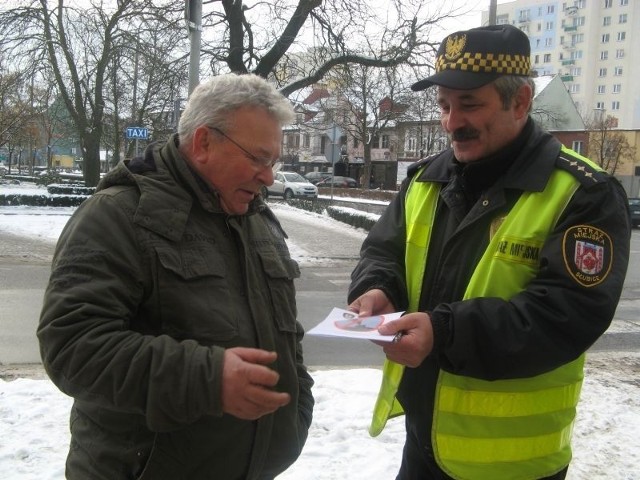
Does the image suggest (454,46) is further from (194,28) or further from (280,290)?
(194,28)

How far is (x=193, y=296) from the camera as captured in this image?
1.67 metres

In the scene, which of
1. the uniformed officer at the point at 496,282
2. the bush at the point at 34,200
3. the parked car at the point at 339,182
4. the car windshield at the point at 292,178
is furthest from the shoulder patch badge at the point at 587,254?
the parked car at the point at 339,182

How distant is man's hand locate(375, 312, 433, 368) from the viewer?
1802 mm

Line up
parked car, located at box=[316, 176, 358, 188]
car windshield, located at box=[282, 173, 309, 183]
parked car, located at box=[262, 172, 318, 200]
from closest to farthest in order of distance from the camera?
parked car, located at box=[262, 172, 318, 200] < car windshield, located at box=[282, 173, 309, 183] < parked car, located at box=[316, 176, 358, 188]

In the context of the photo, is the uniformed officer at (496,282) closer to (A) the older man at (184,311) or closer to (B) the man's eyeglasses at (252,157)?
(A) the older man at (184,311)

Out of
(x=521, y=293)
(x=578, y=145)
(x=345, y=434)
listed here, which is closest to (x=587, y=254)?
(x=521, y=293)

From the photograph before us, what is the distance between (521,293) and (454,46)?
3.07ft

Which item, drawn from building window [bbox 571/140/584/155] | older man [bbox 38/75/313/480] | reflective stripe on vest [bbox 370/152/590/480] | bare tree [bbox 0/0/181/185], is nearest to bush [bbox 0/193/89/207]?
bare tree [bbox 0/0/181/185]

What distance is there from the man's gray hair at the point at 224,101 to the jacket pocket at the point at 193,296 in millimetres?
398

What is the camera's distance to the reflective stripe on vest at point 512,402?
75.2 inches

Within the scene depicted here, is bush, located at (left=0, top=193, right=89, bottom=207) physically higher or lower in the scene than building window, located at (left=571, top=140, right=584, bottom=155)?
lower

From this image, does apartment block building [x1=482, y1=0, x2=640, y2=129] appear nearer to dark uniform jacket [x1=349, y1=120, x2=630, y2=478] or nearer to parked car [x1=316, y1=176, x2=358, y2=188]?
parked car [x1=316, y1=176, x2=358, y2=188]

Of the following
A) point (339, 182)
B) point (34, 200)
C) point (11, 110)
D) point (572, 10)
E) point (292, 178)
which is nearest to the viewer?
point (34, 200)

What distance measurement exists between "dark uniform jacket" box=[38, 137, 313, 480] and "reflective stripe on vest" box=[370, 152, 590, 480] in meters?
0.55
